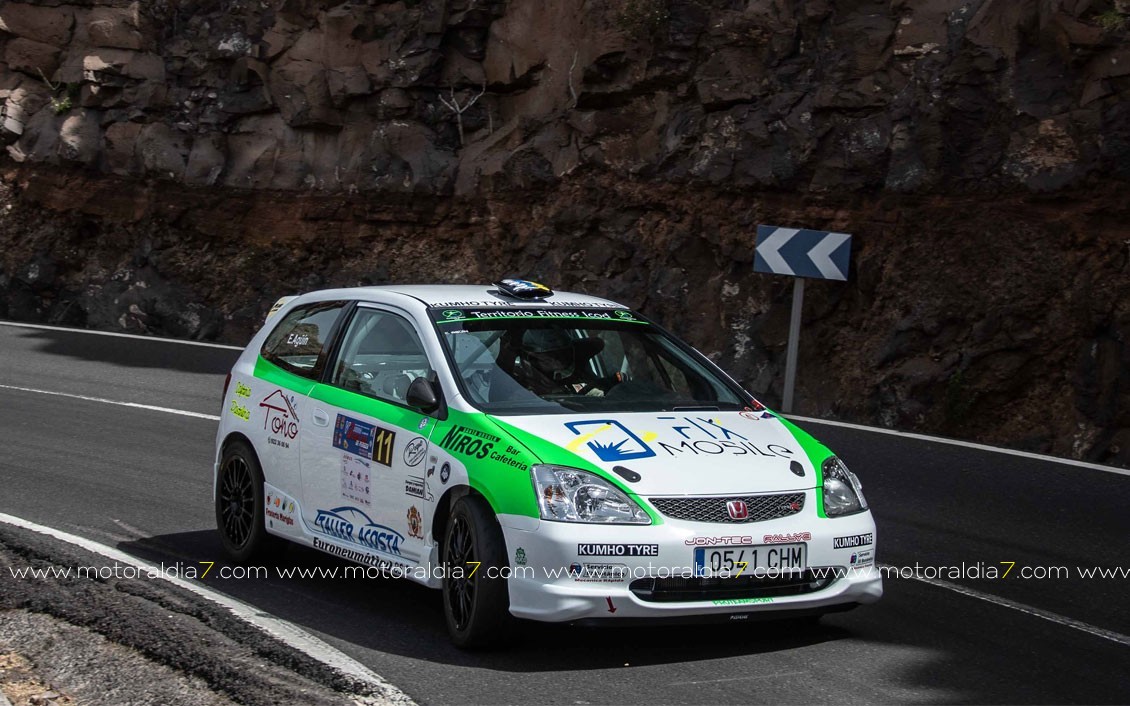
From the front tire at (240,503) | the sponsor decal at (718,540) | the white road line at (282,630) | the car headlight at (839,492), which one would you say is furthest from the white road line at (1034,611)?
the front tire at (240,503)

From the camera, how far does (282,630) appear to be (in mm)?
6059

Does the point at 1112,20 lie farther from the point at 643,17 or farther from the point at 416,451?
the point at 416,451

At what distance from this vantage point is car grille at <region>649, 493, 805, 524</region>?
18.3 feet

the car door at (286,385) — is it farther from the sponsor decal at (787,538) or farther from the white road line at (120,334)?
the white road line at (120,334)

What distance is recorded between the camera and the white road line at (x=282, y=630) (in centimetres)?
532

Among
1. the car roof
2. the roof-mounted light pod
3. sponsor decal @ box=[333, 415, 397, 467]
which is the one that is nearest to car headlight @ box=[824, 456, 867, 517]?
the car roof

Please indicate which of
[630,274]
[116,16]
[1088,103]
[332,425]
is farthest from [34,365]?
[1088,103]

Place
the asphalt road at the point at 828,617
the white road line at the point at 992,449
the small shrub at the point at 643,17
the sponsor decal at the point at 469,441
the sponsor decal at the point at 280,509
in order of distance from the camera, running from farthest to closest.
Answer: the small shrub at the point at 643,17, the white road line at the point at 992,449, the sponsor decal at the point at 280,509, the sponsor decal at the point at 469,441, the asphalt road at the point at 828,617

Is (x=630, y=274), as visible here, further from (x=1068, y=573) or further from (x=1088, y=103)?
(x=1068, y=573)

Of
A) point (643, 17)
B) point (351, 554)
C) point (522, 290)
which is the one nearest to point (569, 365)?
point (522, 290)

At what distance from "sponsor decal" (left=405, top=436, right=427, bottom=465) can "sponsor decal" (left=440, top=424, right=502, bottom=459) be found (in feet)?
0.48

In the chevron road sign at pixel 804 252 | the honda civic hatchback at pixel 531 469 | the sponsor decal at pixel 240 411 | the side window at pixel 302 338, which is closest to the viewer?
the honda civic hatchback at pixel 531 469

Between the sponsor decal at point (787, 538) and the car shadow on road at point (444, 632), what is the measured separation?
52cm

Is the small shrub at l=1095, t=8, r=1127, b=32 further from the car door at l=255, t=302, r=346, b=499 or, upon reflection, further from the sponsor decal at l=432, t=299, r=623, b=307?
the car door at l=255, t=302, r=346, b=499
